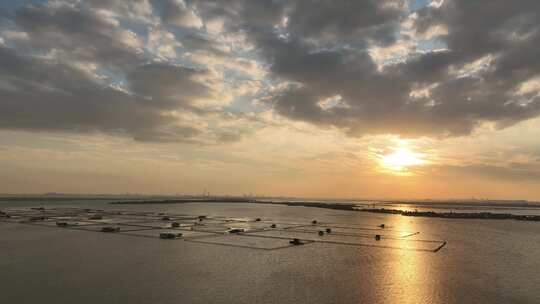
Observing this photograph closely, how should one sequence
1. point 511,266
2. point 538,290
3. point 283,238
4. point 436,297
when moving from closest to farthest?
1. point 436,297
2. point 538,290
3. point 511,266
4. point 283,238

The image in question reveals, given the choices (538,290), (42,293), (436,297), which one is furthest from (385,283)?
(42,293)

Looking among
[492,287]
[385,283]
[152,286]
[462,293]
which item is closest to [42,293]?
[152,286]

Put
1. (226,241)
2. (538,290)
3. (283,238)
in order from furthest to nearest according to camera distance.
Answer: (283,238) → (226,241) → (538,290)

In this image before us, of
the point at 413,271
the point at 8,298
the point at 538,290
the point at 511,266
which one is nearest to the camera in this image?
the point at 8,298

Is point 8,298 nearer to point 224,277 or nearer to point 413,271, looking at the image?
point 224,277

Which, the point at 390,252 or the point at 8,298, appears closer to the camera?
the point at 8,298

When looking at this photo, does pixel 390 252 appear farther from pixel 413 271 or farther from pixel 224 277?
pixel 224 277
